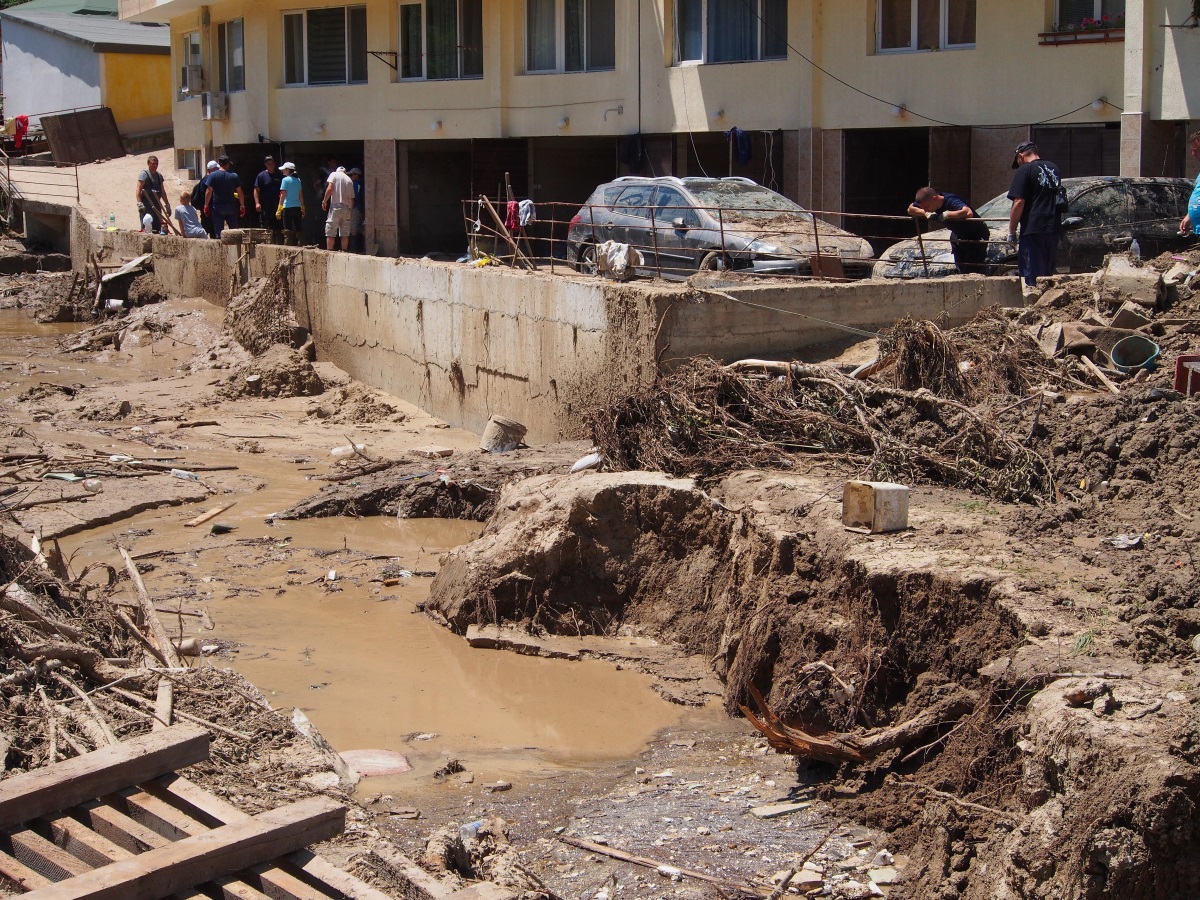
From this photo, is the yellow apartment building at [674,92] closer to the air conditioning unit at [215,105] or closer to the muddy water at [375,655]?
the air conditioning unit at [215,105]

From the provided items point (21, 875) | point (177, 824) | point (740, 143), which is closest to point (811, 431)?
point (177, 824)

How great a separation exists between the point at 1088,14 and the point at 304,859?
1664 centimetres

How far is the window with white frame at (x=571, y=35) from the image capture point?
2286 cm

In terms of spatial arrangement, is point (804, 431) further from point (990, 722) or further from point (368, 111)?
point (368, 111)

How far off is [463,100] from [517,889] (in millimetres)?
21360

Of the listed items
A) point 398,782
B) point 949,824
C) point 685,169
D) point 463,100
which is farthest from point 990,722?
point 463,100

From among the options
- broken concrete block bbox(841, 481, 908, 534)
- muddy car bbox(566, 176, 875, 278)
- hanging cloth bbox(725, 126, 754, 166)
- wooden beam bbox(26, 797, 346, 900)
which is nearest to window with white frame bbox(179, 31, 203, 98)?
hanging cloth bbox(725, 126, 754, 166)

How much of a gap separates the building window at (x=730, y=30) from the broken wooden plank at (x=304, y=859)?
17.9m

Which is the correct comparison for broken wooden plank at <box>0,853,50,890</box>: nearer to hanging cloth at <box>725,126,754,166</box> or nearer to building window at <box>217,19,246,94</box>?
hanging cloth at <box>725,126,754,166</box>

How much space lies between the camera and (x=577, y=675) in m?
8.05

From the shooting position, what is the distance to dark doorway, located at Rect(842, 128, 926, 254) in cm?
2020

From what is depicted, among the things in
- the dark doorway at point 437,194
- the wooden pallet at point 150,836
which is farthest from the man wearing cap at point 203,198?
the wooden pallet at point 150,836

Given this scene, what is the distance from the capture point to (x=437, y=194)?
86.8 feet

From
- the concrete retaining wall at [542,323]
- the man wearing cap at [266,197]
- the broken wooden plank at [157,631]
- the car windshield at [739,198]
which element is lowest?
the broken wooden plank at [157,631]
